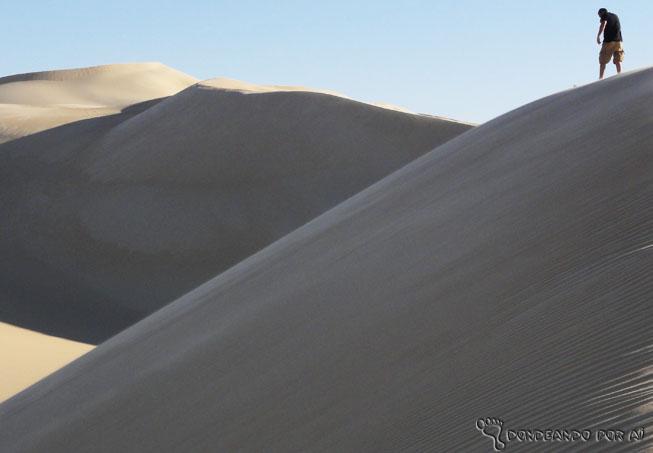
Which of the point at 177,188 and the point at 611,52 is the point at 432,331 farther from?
the point at 177,188

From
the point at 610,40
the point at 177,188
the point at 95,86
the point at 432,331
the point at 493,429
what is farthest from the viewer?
the point at 95,86

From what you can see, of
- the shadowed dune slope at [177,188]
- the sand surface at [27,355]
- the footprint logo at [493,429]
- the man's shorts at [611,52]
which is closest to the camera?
the footprint logo at [493,429]

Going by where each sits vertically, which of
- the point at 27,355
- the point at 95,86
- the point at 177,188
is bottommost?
the point at 27,355

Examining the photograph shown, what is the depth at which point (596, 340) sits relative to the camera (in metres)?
3.25

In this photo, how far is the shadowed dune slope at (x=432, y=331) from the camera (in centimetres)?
324

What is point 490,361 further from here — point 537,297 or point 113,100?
point 113,100

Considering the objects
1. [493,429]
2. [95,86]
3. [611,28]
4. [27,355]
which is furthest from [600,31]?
[95,86]

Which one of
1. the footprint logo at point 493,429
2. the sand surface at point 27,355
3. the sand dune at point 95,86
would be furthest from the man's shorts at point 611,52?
the sand dune at point 95,86

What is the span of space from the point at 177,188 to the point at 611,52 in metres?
10.2

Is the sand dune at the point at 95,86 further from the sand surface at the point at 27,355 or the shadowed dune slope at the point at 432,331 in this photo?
the shadowed dune slope at the point at 432,331

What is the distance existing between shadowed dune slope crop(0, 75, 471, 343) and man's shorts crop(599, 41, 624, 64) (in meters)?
6.82

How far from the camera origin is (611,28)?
1298 cm

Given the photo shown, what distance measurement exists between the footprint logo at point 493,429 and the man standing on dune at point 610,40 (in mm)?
10467

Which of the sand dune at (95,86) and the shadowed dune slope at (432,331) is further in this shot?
the sand dune at (95,86)
